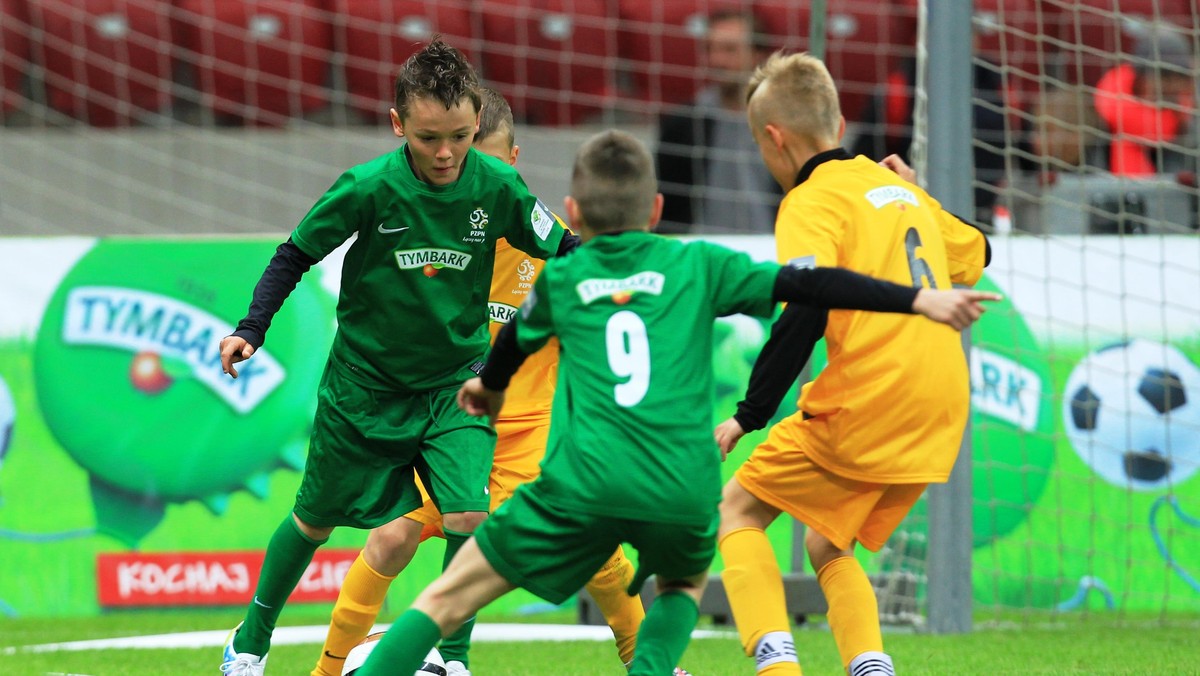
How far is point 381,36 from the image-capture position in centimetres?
930

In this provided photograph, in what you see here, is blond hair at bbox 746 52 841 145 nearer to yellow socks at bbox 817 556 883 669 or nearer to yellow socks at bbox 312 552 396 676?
yellow socks at bbox 817 556 883 669

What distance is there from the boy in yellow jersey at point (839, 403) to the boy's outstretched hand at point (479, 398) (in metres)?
0.59

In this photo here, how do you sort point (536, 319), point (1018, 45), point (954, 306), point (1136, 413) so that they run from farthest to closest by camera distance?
point (1018, 45)
point (1136, 413)
point (536, 319)
point (954, 306)

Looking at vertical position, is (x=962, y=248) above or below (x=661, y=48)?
below

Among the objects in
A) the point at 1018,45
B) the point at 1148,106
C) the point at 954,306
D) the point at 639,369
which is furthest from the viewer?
the point at 1018,45

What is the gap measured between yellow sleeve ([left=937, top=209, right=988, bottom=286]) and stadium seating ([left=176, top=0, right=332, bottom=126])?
584cm

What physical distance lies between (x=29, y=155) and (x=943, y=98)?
17.9 ft

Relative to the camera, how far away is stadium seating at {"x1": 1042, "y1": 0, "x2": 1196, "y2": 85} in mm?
8383

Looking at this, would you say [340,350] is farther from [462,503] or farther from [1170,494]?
[1170,494]

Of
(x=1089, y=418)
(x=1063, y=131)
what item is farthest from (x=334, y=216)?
(x=1063, y=131)

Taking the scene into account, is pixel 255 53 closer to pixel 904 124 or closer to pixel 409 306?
pixel 904 124

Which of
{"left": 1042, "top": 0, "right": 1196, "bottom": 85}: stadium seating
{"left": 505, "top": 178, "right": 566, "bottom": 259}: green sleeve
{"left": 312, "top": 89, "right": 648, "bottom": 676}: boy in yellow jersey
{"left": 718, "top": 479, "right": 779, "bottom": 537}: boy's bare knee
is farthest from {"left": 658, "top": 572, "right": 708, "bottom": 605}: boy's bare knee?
{"left": 1042, "top": 0, "right": 1196, "bottom": 85}: stadium seating

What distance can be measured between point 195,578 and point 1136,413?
14.7ft

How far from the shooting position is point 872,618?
3.89m
